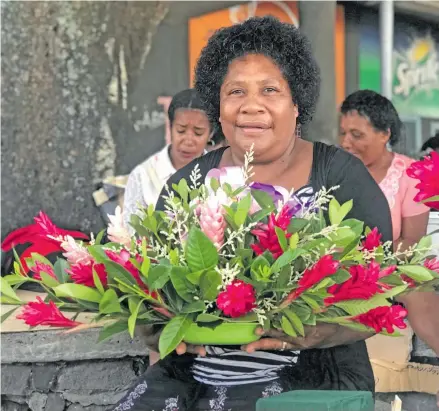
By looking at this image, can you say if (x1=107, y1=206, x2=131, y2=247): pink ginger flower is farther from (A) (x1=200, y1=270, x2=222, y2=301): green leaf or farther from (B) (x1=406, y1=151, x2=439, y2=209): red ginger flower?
(B) (x1=406, y1=151, x2=439, y2=209): red ginger flower

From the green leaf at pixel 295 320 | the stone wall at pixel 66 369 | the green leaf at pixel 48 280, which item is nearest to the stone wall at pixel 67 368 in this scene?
the stone wall at pixel 66 369

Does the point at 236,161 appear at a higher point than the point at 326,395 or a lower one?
higher

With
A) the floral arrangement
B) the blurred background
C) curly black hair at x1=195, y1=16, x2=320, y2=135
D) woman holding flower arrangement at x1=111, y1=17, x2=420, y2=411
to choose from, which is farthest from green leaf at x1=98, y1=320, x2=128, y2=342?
the blurred background

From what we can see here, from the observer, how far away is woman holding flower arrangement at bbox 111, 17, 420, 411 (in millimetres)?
2777

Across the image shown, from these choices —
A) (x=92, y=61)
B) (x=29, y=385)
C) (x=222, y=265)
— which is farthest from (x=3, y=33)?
(x=222, y=265)

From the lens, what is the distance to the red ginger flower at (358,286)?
2428 millimetres

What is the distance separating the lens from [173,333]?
7.84 feet

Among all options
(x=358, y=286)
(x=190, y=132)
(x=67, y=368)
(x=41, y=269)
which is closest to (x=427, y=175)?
(x=358, y=286)

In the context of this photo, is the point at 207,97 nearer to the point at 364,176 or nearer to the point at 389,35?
the point at 364,176

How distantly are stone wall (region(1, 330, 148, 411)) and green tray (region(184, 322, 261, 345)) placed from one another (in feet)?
5.85

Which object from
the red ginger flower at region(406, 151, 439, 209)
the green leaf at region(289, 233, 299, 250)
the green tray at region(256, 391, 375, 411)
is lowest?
the green tray at region(256, 391, 375, 411)

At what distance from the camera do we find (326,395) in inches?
78.3

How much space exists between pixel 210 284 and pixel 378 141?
283 centimetres

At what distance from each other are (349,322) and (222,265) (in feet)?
1.21
